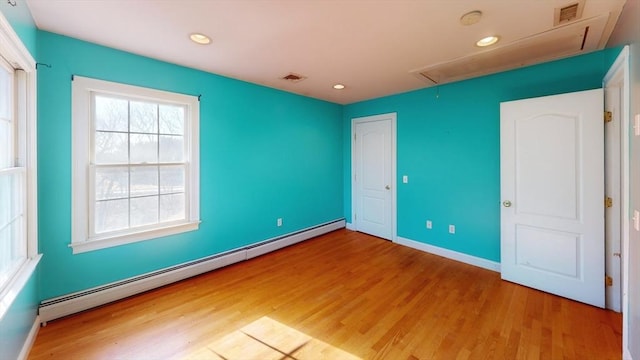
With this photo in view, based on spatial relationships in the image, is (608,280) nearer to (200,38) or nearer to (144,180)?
(200,38)

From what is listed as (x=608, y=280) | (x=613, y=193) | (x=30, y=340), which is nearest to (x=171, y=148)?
(x=30, y=340)

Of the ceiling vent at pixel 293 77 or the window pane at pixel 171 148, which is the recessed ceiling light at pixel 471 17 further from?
the window pane at pixel 171 148

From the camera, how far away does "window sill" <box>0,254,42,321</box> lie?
1.40 meters

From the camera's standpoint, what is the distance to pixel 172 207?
288cm

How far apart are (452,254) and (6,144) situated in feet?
14.8

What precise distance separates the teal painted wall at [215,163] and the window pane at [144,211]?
22cm

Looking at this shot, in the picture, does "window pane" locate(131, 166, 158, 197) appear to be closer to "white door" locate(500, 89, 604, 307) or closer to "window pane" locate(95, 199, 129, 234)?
"window pane" locate(95, 199, 129, 234)

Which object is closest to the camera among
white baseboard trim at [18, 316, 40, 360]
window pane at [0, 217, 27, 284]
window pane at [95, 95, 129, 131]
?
window pane at [0, 217, 27, 284]

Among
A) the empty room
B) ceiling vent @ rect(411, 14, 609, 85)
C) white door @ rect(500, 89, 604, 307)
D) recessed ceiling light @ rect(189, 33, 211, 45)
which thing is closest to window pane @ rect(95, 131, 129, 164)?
the empty room

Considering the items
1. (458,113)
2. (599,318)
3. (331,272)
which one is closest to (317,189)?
(331,272)

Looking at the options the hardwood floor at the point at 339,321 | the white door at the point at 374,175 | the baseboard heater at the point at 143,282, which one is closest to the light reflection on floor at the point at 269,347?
the hardwood floor at the point at 339,321

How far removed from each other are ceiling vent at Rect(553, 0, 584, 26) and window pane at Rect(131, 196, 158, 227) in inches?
153

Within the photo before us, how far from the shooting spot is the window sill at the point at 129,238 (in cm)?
230

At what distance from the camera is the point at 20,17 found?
5.41 ft
